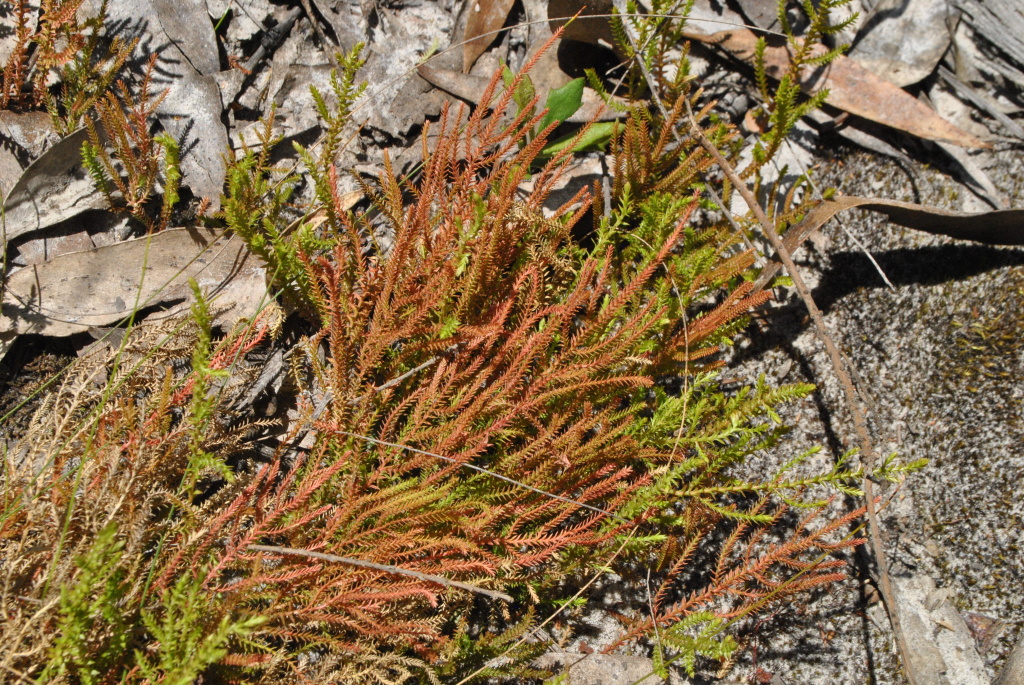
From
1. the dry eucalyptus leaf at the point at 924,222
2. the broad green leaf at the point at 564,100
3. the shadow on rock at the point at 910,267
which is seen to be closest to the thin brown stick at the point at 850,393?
the dry eucalyptus leaf at the point at 924,222

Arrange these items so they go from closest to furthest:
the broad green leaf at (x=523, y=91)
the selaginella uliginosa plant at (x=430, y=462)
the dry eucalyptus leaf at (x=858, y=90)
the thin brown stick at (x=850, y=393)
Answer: the selaginella uliginosa plant at (x=430, y=462)
the thin brown stick at (x=850, y=393)
the broad green leaf at (x=523, y=91)
the dry eucalyptus leaf at (x=858, y=90)

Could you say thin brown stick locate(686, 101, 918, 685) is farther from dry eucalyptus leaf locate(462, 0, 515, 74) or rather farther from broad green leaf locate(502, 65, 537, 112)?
dry eucalyptus leaf locate(462, 0, 515, 74)

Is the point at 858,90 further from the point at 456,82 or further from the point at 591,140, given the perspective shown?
the point at 456,82

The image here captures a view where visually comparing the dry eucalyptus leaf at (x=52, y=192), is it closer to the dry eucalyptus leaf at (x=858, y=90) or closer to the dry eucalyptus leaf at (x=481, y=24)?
the dry eucalyptus leaf at (x=481, y=24)

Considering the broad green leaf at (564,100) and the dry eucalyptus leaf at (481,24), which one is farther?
the dry eucalyptus leaf at (481,24)

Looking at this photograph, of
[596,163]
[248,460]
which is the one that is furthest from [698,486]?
[248,460]

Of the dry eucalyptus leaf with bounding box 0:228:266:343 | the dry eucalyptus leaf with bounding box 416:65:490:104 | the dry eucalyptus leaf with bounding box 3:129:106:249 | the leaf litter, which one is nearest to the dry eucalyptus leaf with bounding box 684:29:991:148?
the leaf litter
